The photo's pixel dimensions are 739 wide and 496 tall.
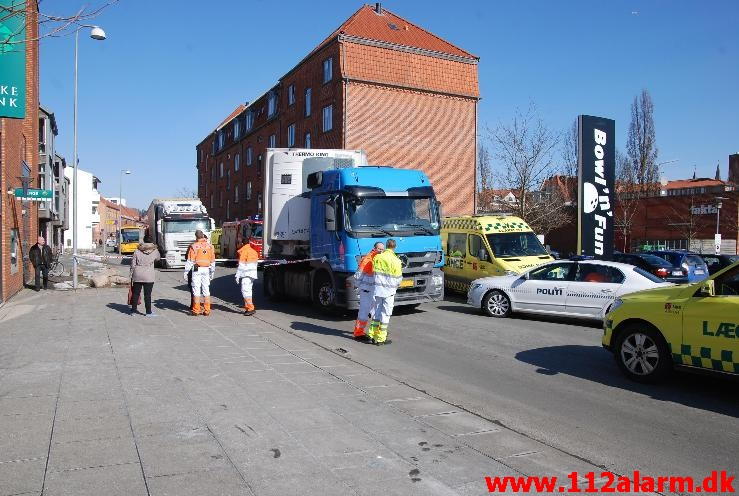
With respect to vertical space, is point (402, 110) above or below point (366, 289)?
above

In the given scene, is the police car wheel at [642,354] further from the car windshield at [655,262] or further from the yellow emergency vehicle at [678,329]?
the car windshield at [655,262]

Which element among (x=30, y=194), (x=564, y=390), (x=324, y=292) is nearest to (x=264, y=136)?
(x=30, y=194)

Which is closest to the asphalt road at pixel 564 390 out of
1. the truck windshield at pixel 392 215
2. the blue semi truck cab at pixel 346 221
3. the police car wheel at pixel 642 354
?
the police car wheel at pixel 642 354

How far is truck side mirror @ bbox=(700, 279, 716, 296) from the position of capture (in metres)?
6.43

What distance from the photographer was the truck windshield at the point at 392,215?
12039mm

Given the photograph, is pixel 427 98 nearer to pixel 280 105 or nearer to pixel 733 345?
pixel 280 105

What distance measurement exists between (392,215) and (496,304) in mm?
3123

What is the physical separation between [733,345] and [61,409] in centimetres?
675

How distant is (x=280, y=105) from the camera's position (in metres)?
45.8

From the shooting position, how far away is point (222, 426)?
5.27 metres

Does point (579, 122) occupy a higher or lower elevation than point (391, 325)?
higher

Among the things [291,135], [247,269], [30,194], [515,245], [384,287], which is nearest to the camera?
[384,287]

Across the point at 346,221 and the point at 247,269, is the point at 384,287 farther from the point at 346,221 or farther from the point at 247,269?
the point at 247,269

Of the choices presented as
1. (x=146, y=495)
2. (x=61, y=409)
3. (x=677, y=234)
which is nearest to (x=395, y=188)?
(x=61, y=409)
